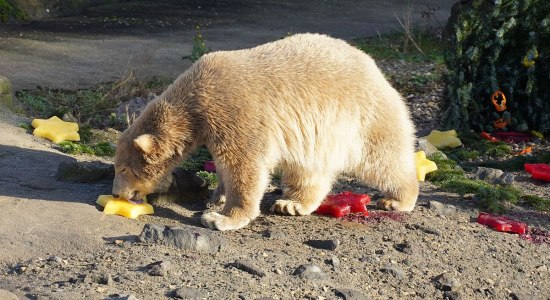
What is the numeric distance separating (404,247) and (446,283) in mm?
532

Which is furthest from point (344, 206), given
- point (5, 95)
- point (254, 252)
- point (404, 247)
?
point (5, 95)

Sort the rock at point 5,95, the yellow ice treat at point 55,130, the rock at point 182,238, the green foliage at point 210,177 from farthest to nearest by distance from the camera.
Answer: the rock at point 5,95
the yellow ice treat at point 55,130
the green foliage at point 210,177
the rock at point 182,238

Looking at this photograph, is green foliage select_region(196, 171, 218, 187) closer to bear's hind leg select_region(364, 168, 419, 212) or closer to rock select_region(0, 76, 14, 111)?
bear's hind leg select_region(364, 168, 419, 212)

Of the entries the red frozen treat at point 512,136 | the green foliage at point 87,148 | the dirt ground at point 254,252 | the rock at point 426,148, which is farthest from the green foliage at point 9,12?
the red frozen treat at point 512,136

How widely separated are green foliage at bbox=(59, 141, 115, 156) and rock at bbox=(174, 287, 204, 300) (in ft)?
10.8

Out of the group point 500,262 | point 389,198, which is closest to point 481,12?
point 389,198

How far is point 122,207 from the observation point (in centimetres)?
623

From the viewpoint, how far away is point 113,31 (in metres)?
15.2

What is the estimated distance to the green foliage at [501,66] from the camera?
9.44 m

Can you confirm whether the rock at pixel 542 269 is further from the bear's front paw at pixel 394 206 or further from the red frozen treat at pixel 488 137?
the red frozen treat at pixel 488 137

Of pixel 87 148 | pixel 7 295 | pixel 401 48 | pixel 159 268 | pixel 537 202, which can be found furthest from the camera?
pixel 401 48

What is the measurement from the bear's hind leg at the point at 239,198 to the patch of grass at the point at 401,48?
23.3 feet

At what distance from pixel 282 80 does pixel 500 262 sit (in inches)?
79.9

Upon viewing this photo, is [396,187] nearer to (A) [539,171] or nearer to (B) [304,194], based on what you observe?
(B) [304,194]
